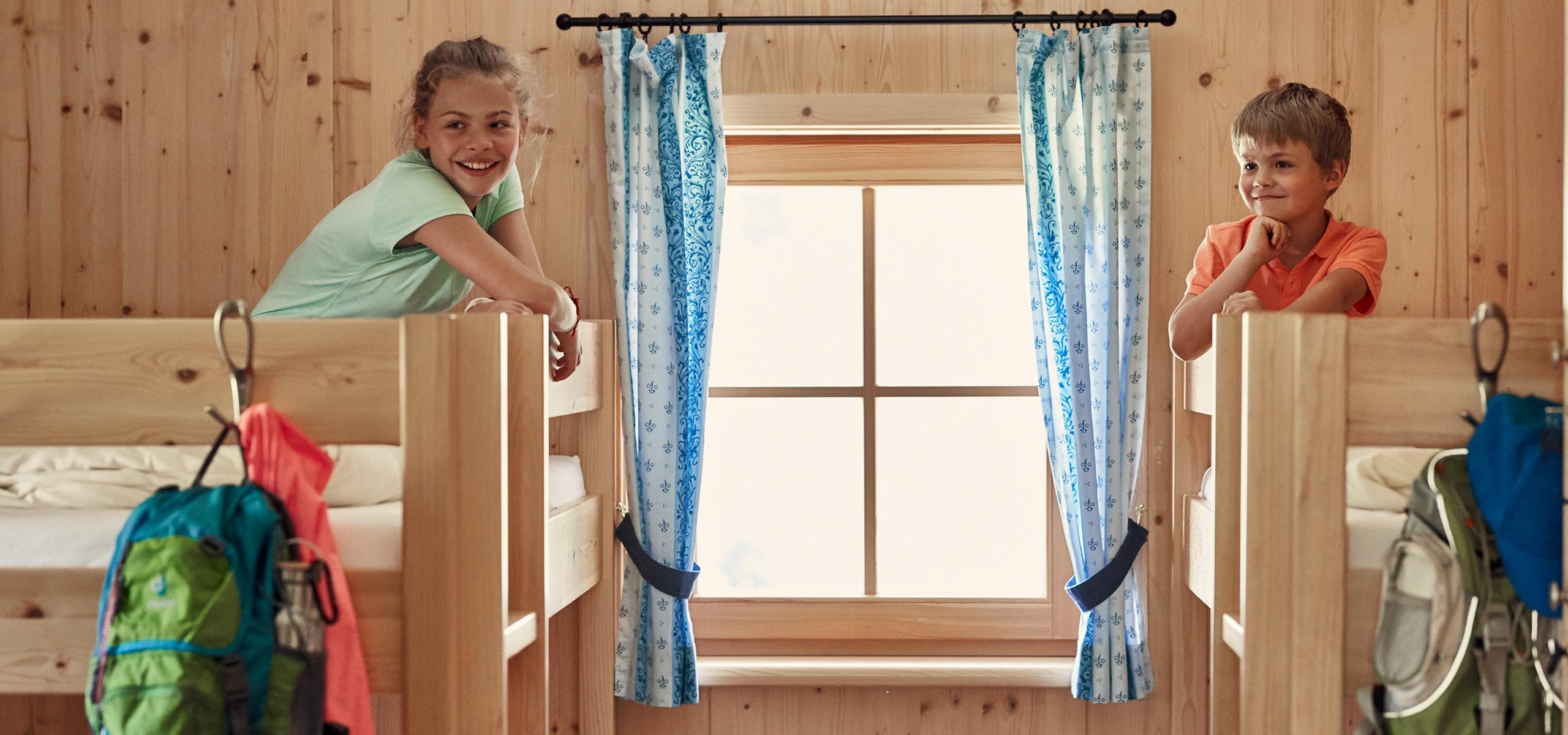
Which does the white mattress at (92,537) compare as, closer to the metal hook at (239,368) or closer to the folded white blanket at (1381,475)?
the metal hook at (239,368)

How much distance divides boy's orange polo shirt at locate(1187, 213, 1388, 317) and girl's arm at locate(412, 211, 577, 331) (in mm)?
1065

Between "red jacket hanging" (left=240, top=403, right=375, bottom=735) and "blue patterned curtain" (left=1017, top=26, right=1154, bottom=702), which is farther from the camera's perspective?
"blue patterned curtain" (left=1017, top=26, right=1154, bottom=702)

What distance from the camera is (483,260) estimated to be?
1392 millimetres

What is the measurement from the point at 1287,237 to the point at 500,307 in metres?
1.16

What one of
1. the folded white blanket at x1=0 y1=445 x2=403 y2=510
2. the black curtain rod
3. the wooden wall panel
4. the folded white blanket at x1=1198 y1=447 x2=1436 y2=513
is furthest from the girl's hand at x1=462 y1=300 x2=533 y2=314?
the wooden wall panel

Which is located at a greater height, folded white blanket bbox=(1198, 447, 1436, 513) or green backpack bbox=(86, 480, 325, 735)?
folded white blanket bbox=(1198, 447, 1436, 513)

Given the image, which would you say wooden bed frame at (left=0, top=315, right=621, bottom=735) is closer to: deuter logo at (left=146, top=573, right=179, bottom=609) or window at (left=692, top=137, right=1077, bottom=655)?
deuter logo at (left=146, top=573, right=179, bottom=609)

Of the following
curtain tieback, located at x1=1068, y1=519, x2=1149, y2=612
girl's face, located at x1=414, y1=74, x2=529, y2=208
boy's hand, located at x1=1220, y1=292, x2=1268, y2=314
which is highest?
girl's face, located at x1=414, y1=74, x2=529, y2=208

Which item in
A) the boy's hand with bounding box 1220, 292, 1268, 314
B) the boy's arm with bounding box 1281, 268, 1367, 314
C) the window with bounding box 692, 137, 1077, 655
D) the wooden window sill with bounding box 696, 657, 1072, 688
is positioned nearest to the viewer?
the boy's hand with bounding box 1220, 292, 1268, 314

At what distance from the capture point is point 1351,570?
3.75 ft

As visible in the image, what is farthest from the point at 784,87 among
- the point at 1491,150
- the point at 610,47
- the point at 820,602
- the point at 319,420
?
the point at 1491,150

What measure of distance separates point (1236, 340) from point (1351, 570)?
305 mm

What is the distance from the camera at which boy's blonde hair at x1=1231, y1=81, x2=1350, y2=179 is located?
1.59m

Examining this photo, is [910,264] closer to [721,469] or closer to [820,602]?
[721,469]
